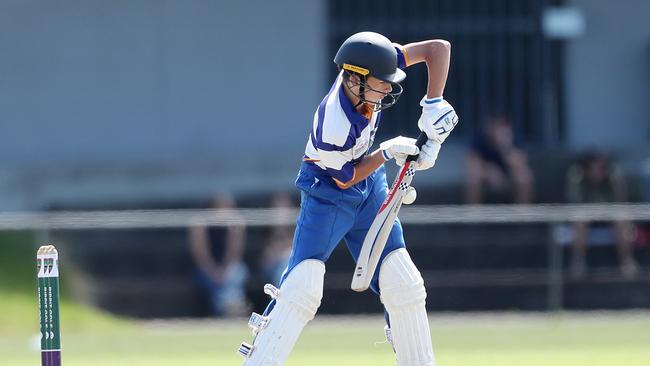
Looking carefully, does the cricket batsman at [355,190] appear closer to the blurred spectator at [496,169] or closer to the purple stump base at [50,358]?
the purple stump base at [50,358]

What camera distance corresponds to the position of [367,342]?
12461 millimetres

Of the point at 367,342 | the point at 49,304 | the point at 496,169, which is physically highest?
the point at 496,169

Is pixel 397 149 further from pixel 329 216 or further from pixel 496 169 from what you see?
pixel 496 169

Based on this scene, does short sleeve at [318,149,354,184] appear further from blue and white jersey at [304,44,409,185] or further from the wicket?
the wicket

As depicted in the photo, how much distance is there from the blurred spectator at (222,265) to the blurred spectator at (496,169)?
3156 millimetres

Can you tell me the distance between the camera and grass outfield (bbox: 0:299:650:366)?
1092 cm

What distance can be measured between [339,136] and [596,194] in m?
8.86

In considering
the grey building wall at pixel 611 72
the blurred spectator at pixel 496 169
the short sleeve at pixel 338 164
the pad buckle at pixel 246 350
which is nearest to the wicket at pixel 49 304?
the pad buckle at pixel 246 350

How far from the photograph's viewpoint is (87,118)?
17281mm

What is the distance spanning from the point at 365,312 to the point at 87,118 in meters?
4.71

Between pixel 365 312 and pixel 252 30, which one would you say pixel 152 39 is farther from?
pixel 365 312

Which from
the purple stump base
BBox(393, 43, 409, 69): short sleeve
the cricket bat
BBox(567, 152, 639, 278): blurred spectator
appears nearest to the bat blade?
the cricket bat

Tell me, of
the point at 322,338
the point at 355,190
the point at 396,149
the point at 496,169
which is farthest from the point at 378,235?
the point at 496,169

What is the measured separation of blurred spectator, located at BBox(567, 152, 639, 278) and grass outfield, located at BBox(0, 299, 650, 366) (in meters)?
0.51
